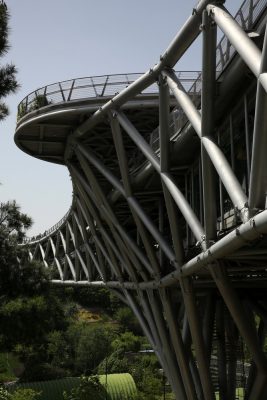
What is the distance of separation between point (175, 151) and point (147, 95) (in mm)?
7281

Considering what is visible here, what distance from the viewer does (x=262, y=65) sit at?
945 centimetres

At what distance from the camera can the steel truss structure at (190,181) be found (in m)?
12.3

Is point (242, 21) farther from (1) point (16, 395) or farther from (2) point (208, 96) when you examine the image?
(1) point (16, 395)

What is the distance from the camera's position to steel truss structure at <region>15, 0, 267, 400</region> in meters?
12.3

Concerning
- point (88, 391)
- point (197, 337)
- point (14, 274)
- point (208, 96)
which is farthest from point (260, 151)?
point (88, 391)

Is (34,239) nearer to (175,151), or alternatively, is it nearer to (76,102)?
(76,102)

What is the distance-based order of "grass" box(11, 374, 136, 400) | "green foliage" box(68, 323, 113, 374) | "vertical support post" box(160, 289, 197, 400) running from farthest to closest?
"green foliage" box(68, 323, 113, 374) → "grass" box(11, 374, 136, 400) → "vertical support post" box(160, 289, 197, 400)

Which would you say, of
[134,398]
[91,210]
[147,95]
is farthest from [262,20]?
[134,398]

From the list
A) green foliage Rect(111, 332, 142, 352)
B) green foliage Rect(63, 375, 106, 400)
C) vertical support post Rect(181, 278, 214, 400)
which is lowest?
green foliage Rect(63, 375, 106, 400)

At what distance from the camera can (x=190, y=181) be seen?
1980 cm

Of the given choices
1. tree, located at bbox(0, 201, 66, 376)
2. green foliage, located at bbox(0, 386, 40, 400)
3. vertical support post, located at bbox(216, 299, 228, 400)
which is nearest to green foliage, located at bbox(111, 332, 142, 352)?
tree, located at bbox(0, 201, 66, 376)

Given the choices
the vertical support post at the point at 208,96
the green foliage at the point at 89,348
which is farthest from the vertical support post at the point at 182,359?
the green foliage at the point at 89,348

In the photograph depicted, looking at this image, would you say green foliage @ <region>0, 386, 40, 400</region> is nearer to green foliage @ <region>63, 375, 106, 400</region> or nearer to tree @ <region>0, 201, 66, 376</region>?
green foliage @ <region>63, 375, 106, 400</region>

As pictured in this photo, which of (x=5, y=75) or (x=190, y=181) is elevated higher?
(x=5, y=75)
